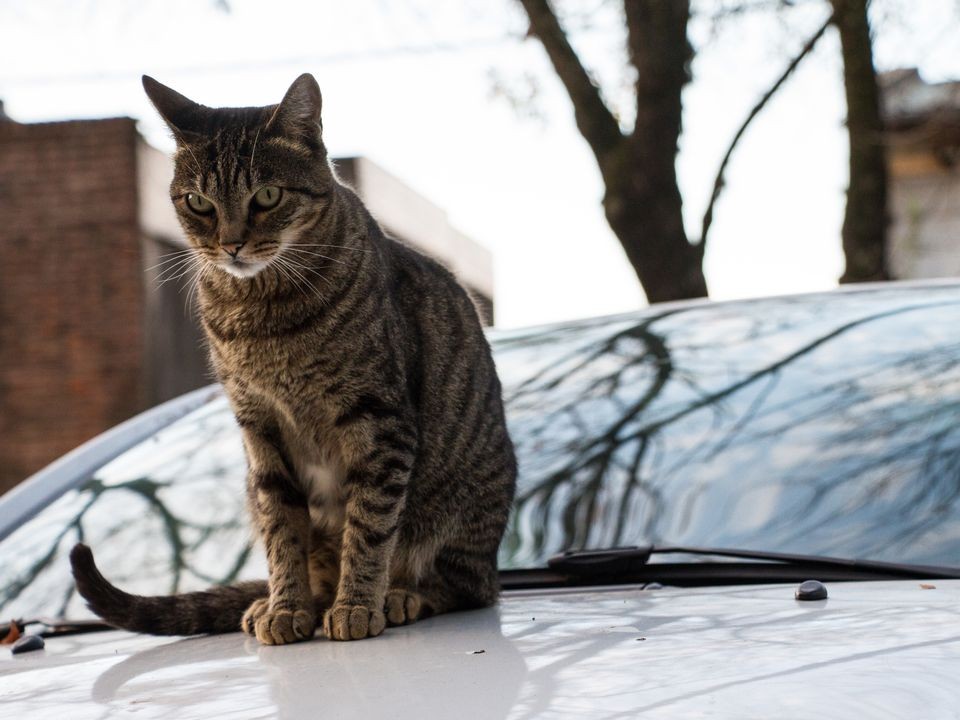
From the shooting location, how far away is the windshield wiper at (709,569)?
188 cm

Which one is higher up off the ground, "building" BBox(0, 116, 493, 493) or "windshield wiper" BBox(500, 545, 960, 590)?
"building" BBox(0, 116, 493, 493)

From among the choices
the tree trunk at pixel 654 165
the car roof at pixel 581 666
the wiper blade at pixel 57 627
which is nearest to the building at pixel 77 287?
the tree trunk at pixel 654 165

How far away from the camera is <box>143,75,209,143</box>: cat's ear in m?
2.23

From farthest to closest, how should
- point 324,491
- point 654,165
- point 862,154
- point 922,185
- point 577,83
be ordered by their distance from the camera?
point 922,185 < point 577,83 < point 862,154 < point 654,165 < point 324,491

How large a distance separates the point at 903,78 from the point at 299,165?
7715mm

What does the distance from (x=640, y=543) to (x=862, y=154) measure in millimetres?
6113

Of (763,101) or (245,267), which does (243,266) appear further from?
(763,101)

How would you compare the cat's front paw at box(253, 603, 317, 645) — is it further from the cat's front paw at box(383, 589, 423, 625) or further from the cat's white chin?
the cat's white chin

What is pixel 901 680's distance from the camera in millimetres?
1132

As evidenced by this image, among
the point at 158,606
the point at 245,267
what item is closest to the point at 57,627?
the point at 158,606

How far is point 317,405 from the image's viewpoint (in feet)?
6.96

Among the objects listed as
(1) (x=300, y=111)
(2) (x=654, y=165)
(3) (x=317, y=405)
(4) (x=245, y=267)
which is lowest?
(3) (x=317, y=405)

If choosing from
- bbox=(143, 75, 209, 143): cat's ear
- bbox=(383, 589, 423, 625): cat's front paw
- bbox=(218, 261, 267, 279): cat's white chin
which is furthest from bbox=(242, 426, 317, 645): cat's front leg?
bbox=(143, 75, 209, 143): cat's ear

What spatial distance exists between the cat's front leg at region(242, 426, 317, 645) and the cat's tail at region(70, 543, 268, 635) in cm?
7
